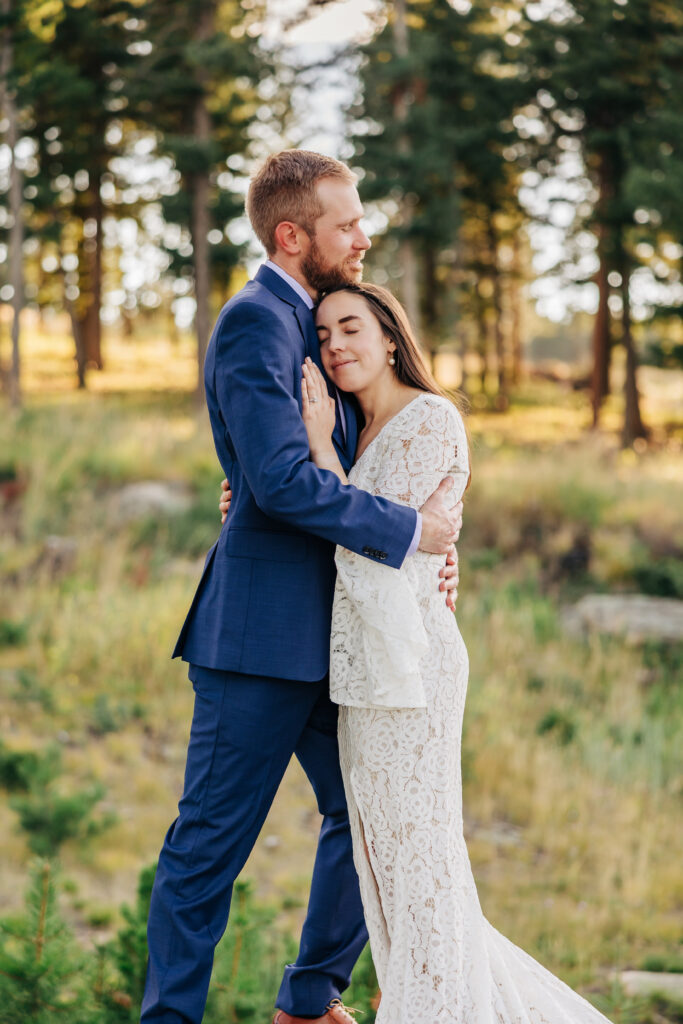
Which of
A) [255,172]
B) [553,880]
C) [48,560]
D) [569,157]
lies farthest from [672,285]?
[255,172]

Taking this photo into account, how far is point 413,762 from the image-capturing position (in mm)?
2756

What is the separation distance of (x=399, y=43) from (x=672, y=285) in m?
7.62

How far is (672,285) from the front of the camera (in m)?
21.5

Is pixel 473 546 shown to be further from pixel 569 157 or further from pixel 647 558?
pixel 569 157

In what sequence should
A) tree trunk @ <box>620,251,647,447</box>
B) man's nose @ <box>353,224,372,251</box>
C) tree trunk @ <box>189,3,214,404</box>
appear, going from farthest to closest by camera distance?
tree trunk @ <box>620,251,647,447</box> → tree trunk @ <box>189,3,214,404</box> → man's nose @ <box>353,224,372,251</box>

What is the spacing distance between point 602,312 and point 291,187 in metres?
23.8

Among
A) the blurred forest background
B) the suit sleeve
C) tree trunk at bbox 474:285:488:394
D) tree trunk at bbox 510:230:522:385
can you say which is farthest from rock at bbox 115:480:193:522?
tree trunk at bbox 510:230:522:385

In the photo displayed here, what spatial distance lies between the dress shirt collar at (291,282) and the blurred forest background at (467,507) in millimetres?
870

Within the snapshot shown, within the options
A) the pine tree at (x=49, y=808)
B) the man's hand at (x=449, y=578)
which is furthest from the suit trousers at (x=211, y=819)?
the pine tree at (x=49, y=808)

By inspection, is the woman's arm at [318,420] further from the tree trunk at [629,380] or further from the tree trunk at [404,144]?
the tree trunk at [629,380]

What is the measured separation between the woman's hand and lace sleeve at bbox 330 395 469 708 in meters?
0.19

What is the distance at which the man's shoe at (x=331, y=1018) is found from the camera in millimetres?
3010

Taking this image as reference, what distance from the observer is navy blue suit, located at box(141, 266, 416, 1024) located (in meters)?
2.57

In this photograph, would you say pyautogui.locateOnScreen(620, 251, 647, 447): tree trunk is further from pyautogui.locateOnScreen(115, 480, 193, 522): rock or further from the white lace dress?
the white lace dress
